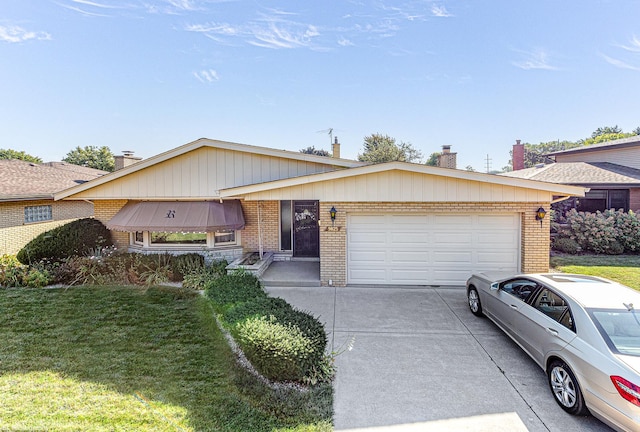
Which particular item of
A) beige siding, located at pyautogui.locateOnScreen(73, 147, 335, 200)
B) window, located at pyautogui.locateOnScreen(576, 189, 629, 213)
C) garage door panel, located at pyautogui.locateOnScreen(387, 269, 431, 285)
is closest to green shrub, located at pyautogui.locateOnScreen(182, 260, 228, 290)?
beige siding, located at pyautogui.locateOnScreen(73, 147, 335, 200)

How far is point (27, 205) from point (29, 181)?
198 cm

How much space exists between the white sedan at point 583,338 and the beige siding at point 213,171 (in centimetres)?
864

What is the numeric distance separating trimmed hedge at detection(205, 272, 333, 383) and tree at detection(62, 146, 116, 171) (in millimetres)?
48294

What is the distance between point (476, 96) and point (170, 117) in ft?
72.4

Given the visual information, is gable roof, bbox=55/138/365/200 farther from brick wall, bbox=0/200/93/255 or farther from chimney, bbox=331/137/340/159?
brick wall, bbox=0/200/93/255

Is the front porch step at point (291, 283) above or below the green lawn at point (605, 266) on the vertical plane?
below

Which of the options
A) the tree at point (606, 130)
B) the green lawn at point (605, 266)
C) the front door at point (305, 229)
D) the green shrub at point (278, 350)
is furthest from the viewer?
the tree at point (606, 130)

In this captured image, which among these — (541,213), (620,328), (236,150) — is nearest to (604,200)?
(541,213)

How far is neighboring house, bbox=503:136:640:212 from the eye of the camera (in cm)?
1705

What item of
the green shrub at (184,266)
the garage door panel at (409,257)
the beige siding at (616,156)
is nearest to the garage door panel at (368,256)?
the garage door panel at (409,257)

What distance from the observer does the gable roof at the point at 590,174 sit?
17053 mm

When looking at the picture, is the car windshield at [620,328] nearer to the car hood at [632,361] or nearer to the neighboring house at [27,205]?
the car hood at [632,361]

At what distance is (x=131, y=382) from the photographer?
5047mm

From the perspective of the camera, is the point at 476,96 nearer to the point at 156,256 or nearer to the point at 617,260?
the point at 617,260
